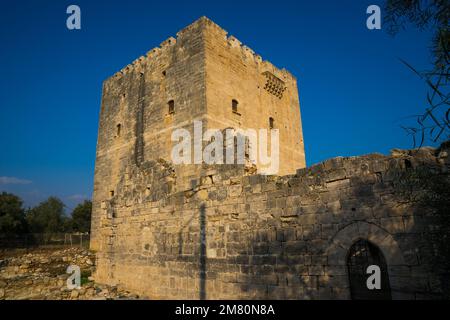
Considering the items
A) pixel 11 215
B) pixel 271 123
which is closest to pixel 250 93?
pixel 271 123

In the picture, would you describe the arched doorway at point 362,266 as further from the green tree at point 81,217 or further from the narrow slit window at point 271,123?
the green tree at point 81,217

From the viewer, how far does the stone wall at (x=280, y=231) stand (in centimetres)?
441

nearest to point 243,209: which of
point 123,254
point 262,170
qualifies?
point 123,254

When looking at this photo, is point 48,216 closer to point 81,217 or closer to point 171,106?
point 81,217

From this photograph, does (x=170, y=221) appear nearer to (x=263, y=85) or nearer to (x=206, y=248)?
(x=206, y=248)

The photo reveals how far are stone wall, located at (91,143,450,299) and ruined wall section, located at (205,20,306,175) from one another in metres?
6.86

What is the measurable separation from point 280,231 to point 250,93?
12529 millimetres

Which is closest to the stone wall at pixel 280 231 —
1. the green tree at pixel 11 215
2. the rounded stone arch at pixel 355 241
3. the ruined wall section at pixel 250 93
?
the rounded stone arch at pixel 355 241

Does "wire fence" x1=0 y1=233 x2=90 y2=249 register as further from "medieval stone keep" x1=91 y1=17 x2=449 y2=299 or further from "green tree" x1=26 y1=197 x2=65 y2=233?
"medieval stone keep" x1=91 y1=17 x2=449 y2=299

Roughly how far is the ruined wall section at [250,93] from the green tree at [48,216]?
38448mm

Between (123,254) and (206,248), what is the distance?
3788mm

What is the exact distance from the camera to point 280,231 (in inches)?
227

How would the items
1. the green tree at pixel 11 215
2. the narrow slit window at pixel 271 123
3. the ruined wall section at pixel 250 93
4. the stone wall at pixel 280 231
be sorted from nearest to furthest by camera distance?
the stone wall at pixel 280 231 < the ruined wall section at pixel 250 93 < the narrow slit window at pixel 271 123 < the green tree at pixel 11 215

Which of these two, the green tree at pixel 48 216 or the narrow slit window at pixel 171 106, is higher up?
the narrow slit window at pixel 171 106
